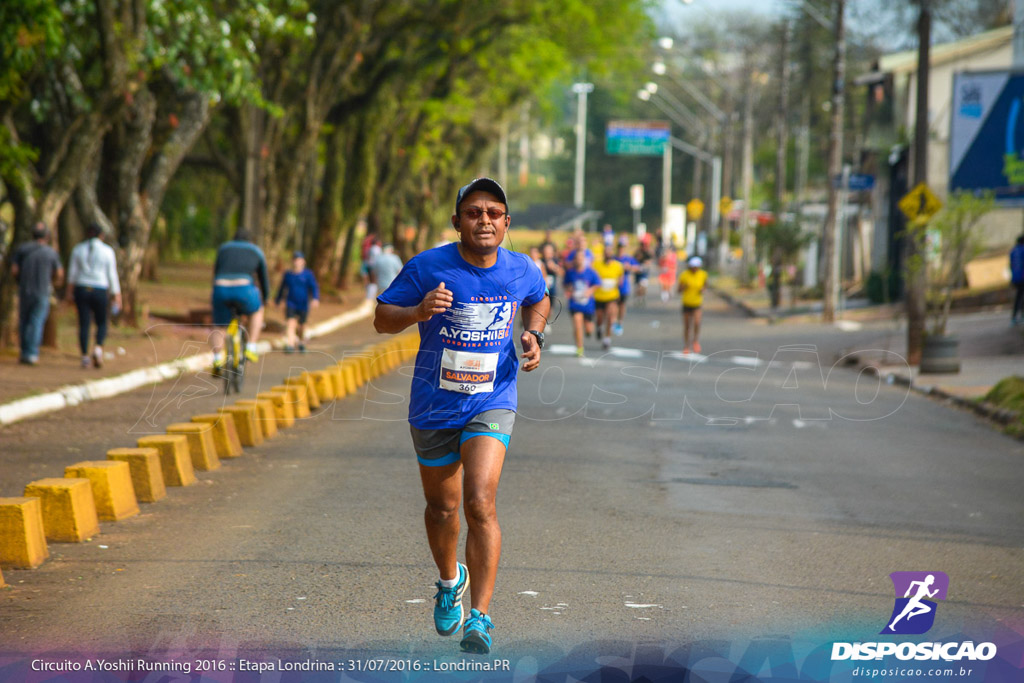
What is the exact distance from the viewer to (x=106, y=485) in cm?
848

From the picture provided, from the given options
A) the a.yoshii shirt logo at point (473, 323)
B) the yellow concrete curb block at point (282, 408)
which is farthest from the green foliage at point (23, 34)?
the a.yoshii shirt logo at point (473, 323)

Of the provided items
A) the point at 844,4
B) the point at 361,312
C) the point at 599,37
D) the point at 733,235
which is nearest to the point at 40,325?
the point at 361,312

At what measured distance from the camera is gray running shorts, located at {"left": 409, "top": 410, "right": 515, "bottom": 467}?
18.1ft

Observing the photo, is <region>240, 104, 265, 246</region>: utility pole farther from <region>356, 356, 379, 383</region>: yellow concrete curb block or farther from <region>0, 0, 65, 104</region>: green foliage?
A: <region>0, 0, 65, 104</region>: green foliage

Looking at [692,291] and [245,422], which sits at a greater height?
[692,291]

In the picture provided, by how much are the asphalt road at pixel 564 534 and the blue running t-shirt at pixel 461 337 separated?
3.29 feet

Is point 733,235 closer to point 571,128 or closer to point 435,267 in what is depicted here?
point 571,128

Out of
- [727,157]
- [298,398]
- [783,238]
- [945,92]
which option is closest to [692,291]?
[298,398]

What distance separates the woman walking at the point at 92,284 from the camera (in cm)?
1764

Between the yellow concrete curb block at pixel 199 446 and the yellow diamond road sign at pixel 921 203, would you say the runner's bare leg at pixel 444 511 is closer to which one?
the yellow concrete curb block at pixel 199 446

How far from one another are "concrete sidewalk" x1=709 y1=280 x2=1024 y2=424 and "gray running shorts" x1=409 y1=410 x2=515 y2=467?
35.8 ft

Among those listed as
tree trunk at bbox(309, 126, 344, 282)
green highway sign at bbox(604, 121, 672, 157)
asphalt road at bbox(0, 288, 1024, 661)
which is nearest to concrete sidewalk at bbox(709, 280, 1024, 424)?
asphalt road at bbox(0, 288, 1024, 661)

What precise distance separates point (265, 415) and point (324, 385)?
284cm

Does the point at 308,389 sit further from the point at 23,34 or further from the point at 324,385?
the point at 23,34
